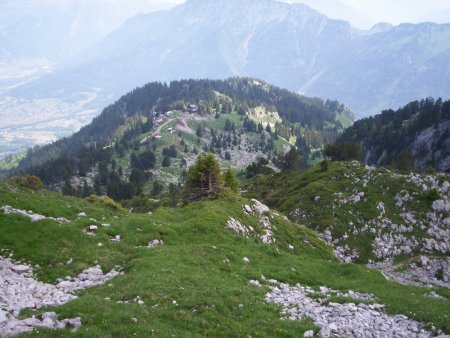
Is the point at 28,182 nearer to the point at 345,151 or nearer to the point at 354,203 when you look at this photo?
the point at 354,203

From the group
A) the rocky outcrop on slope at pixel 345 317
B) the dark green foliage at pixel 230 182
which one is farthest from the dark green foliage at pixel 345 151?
the rocky outcrop on slope at pixel 345 317

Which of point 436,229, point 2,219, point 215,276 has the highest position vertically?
point 2,219

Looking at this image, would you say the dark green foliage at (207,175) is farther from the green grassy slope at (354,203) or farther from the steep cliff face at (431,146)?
the steep cliff face at (431,146)

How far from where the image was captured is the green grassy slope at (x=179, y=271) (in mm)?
20984

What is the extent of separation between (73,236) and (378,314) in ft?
82.8

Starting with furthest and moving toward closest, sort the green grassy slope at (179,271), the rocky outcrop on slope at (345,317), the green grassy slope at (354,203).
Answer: the green grassy slope at (354,203)
the rocky outcrop on slope at (345,317)
the green grassy slope at (179,271)

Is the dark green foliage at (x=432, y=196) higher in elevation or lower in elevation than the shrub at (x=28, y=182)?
lower

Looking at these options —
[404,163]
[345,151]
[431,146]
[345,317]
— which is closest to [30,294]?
[345,317]

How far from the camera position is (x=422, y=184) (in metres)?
75.8

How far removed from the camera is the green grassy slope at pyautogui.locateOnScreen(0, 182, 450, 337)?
21.0 m

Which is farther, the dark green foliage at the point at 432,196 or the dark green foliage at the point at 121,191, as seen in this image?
the dark green foliage at the point at 121,191

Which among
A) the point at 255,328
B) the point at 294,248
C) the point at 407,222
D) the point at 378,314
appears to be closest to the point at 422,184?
the point at 407,222

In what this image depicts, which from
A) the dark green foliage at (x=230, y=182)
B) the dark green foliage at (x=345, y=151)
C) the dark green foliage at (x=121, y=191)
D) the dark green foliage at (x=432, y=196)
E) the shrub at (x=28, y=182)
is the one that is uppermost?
the dark green foliage at (x=345, y=151)

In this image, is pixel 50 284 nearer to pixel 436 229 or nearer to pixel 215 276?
pixel 215 276
